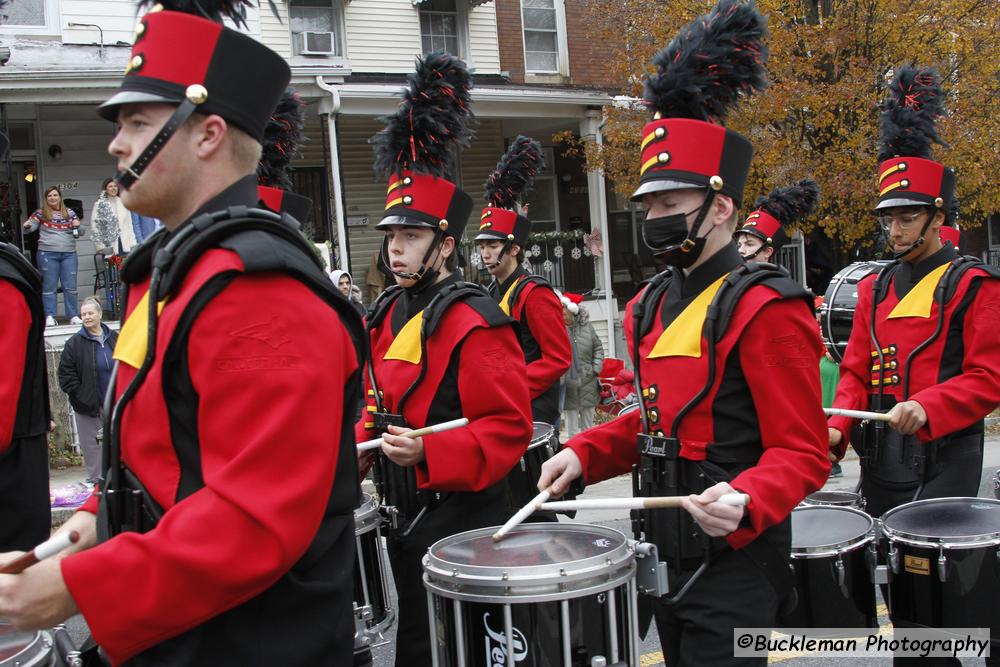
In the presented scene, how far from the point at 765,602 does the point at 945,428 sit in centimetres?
186

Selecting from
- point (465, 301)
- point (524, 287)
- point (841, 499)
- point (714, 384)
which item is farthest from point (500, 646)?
point (524, 287)

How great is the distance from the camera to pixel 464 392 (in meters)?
4.15

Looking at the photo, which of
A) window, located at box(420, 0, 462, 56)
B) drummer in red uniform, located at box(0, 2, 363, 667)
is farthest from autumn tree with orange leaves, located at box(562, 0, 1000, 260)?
drummer in red uniform, located at box(0, 2, 363, 667)

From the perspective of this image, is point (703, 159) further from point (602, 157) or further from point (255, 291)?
point (602, 157)

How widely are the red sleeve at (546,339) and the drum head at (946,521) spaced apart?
3.25m

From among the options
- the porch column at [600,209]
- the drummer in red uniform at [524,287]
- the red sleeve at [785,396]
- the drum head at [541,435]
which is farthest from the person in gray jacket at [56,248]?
the red sleeve at [785,396]

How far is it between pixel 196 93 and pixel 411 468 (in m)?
2.25

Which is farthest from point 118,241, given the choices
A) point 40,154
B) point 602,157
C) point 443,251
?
point 443,251

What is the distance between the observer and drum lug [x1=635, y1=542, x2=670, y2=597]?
3.17 metres

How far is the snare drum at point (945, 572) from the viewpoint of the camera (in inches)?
159

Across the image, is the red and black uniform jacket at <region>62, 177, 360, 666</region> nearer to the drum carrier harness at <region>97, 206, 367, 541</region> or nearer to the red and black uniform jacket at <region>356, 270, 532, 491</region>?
the drum carrier harness at <region>97, 206, 367, 541</region>

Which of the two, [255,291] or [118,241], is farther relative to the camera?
[118,241]

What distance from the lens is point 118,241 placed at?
15023 millimetres

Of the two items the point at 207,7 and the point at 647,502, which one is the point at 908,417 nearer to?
the point at 647,502
